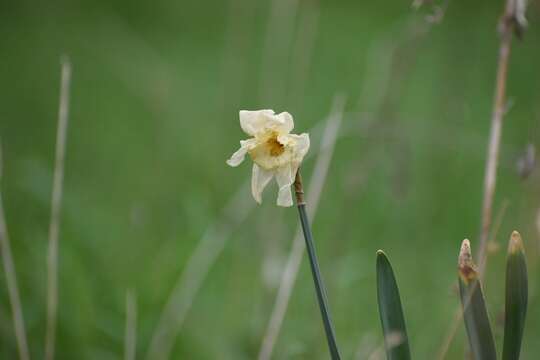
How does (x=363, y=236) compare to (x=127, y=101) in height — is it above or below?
below

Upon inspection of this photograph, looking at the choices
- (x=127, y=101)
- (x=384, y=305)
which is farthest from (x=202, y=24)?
(x=384, y=305)

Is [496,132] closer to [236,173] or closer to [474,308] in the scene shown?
[474,308]

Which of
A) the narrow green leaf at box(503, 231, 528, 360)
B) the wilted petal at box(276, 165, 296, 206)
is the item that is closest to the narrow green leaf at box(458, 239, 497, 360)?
the narrow green leaf at box(503, 231, 528, 360)

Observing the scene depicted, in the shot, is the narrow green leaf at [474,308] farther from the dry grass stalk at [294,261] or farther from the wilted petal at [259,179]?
the dry grass stalk at [294,261]

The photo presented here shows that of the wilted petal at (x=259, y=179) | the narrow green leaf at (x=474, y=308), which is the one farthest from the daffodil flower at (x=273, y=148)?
the narrow green leaf at (x=474, y=308)

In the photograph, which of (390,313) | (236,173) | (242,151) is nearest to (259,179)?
(242,151)

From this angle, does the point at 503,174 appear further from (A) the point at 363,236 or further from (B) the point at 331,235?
(B) the point at 331,235

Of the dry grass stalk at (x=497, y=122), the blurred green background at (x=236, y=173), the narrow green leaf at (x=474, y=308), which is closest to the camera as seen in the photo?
the narrow green leaf at (x=474, y=308)

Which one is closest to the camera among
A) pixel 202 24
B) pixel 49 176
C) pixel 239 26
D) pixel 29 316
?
pixel 29 316
